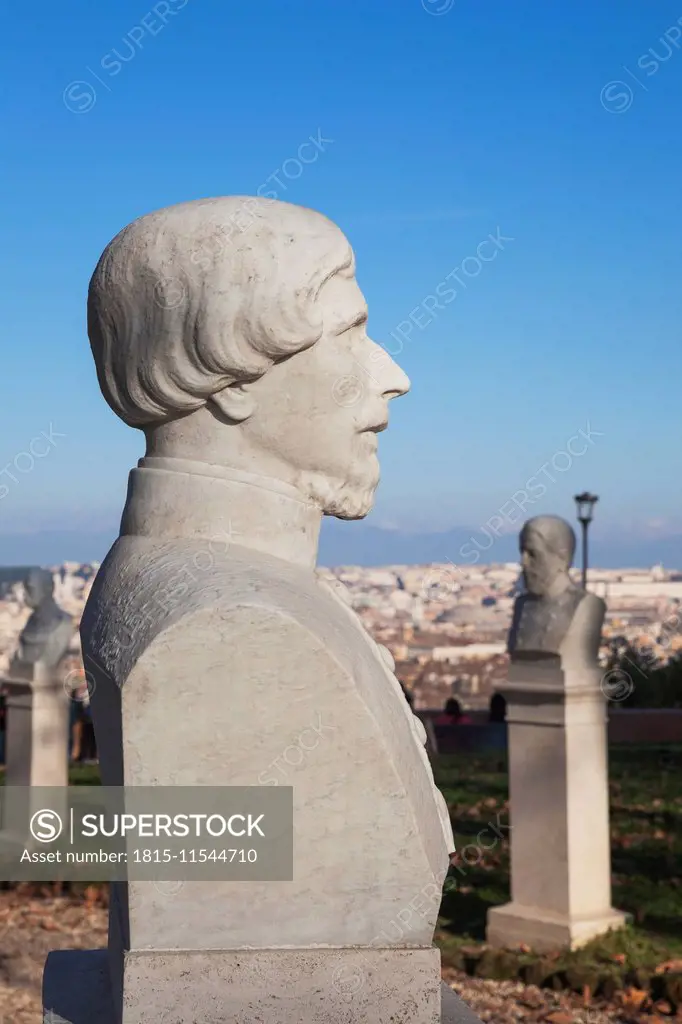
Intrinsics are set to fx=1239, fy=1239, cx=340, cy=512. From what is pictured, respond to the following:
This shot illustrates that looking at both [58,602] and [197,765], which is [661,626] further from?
[197,765]

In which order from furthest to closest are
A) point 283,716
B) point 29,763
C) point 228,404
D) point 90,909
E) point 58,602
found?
point 58,602
point 29,763
point 90,909
point 228,404
point 283,716

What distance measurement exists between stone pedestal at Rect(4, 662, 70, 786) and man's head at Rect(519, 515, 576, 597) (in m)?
4.23

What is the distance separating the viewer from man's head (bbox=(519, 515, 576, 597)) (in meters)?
7.53

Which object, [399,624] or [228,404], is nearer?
[228,404]

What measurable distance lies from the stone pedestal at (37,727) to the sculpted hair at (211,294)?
7.41 m

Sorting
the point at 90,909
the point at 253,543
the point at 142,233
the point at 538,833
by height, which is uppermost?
the point at 142,233

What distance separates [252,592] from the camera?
259 cm

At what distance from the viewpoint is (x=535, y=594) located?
7633 millimetres

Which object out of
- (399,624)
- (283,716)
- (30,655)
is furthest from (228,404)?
(399,624)

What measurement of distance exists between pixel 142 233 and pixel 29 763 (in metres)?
7.74

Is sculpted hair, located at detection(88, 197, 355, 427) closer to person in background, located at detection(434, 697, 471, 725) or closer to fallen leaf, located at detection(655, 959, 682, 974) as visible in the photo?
fallen leaf, located at detection(655, 959, 682, 974)

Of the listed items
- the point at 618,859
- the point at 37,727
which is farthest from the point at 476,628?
the point at 37,727

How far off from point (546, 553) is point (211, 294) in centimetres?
512

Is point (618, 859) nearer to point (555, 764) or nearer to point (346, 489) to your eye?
point (555, 764)
